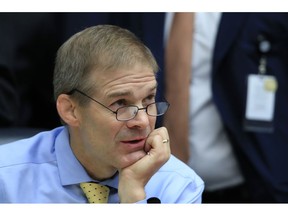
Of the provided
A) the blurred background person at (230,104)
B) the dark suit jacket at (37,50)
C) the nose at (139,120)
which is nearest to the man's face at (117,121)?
the nose at (139,120)

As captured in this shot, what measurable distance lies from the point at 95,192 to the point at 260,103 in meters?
1.02

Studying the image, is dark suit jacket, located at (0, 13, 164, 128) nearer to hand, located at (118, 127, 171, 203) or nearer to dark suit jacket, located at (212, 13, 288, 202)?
dark suit jacket, located at (212, 13, 288, 202)

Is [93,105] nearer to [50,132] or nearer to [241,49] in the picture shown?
[50,132]

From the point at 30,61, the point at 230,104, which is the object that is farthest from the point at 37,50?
the point at 230,104

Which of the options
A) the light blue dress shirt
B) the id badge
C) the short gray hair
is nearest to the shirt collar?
the light blue dress shirt

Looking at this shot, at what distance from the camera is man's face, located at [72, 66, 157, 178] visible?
1.69 metres

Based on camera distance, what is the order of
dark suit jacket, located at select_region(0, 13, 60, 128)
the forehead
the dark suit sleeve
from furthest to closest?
A: dark suit jacket, located at select_region(0, 13, 60, 128) → the dark suit sleeve → the forehead

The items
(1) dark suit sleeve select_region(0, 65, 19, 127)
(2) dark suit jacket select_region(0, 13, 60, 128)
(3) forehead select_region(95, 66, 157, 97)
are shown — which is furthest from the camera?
(2) dark suit jacket select_region(0, 13, 60, 128)

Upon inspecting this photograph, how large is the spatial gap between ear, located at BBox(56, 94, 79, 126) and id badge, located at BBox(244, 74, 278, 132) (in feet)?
3.18

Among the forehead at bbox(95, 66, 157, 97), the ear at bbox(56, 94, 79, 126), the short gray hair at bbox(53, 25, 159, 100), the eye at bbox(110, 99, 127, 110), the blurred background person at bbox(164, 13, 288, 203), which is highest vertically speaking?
the short gray hair at bbox(53, 25, 159, 100)

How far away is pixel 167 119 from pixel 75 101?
85 centimetres

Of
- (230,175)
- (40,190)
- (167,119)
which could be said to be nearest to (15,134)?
(40,190)

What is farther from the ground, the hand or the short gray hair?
the short gray hair

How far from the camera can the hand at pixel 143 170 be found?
5.62ft
